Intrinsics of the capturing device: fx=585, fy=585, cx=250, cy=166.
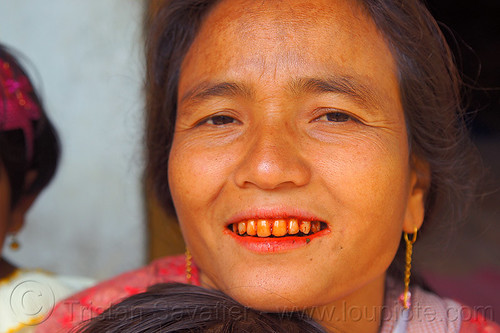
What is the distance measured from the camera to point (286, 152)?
1581mm

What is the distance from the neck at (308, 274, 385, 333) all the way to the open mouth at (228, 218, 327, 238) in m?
0.29

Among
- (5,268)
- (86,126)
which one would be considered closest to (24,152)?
(5,268)

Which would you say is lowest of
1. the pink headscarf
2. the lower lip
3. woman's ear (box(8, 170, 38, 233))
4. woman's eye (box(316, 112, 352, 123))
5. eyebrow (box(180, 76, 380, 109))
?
the lower lip

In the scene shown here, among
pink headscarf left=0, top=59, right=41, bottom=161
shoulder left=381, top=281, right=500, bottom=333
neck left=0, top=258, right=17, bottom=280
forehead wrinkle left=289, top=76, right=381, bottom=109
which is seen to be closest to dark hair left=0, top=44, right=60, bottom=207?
pink headscarf left=0, top=59, right=41, bottom=161

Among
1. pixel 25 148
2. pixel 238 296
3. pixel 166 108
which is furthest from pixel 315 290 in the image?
pixel 25 148

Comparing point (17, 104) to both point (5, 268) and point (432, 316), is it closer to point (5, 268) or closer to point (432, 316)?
point (5, 268)

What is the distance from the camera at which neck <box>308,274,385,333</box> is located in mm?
1803

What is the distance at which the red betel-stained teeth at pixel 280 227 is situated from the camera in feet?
5.22

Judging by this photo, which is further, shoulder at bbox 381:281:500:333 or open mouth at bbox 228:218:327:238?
shoulder at bbox 381:281:500:333

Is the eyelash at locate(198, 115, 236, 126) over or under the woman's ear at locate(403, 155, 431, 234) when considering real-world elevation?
over

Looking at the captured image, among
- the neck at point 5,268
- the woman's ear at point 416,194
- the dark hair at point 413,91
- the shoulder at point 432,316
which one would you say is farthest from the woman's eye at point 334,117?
the neck at point 5,268

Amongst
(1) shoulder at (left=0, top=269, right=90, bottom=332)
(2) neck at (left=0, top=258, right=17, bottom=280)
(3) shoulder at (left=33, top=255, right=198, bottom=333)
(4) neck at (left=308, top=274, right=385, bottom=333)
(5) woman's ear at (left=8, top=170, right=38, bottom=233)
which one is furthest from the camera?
(5) woman's ear at (left=8, top=170, right=38, bottom=233)

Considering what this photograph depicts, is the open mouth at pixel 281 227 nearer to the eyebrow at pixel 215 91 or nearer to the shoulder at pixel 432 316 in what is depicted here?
the eyebrow at pixel 215 91

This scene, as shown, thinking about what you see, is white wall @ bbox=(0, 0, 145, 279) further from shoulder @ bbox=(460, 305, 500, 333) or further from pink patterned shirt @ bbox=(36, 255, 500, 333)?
shoulder @ bbox=(460, 305, 500, 333)
